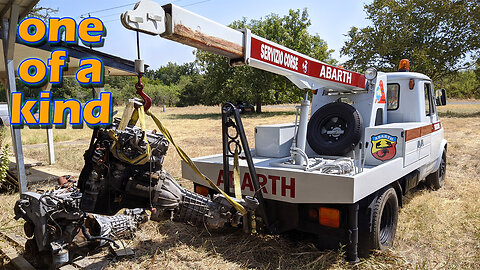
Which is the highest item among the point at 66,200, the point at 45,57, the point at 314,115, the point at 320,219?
the point at 45,57

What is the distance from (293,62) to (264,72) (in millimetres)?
23820

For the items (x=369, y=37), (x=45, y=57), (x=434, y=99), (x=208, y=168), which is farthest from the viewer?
(x=369, y=37)

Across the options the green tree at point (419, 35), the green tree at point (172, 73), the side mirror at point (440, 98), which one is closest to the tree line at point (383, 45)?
the green tree at point (419, 35)

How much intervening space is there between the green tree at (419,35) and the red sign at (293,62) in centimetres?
2021

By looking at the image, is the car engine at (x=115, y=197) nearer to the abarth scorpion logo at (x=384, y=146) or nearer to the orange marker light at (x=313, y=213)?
the orange marker light at (x=313, y=213)

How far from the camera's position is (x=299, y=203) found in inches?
132

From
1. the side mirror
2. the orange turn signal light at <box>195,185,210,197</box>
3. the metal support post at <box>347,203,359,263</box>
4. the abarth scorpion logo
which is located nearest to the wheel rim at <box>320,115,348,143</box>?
the abarth scorpion logo

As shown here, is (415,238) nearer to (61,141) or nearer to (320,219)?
(320,219)

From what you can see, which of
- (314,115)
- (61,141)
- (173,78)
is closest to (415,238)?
(314,115)

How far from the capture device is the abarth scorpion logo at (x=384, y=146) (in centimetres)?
401

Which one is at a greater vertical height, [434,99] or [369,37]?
[369,37]

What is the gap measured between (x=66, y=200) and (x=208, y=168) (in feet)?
4.83

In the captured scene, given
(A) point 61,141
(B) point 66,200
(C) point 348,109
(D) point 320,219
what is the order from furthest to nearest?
(A) point 61,141 < (C) point 348,109 < (D) point 320,219 < (B) point 66,200

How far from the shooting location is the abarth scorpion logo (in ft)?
13.2
